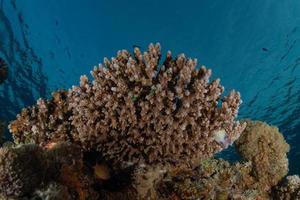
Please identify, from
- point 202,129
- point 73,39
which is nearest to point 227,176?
point 202,129

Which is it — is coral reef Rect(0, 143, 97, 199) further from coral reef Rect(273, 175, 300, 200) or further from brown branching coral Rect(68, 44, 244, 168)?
coral reef Rect(273, 175, 300, 200)

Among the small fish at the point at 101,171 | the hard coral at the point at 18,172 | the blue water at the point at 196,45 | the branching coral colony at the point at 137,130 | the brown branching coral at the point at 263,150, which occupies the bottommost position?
the hard coral at the point at 18,172

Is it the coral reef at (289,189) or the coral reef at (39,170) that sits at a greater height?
the coral reef at (289,189)

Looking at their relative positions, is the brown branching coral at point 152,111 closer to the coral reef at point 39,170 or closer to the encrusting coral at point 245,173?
the encrusting coral at point 245,173

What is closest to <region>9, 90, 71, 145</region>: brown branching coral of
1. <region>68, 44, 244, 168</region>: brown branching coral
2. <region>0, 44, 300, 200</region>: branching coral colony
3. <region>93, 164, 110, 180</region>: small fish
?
<region>0, 44, 300, 200</region>: branching coral colony

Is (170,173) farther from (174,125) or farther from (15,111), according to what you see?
(15,111)

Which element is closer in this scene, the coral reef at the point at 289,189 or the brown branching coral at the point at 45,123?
the brown branching coral at the point at 45,123

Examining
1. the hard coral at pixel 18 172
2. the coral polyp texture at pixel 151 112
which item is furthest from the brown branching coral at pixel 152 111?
the hard coral at pixel 18 172

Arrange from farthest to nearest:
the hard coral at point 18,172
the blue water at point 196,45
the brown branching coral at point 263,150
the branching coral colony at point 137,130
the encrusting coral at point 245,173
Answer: the blue water at point 196,45 → the brown branching coral at point 263,150 → the encrusting coral at point 245,173 → the branching coral colony at point 137,130 → the hard coral at point 18,172
